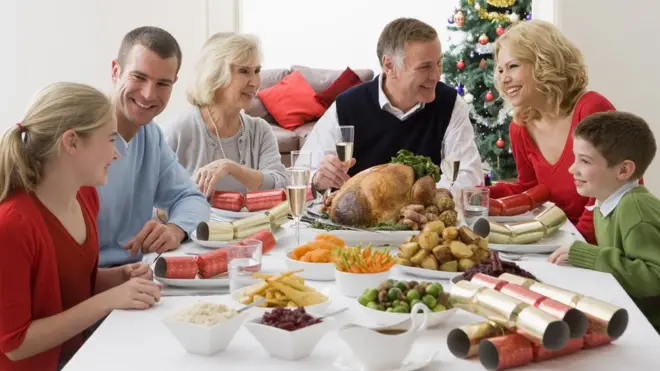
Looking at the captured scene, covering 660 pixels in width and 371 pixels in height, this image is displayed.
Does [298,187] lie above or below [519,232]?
above

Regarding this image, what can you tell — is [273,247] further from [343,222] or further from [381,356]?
[381,356]

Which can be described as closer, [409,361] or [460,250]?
[409,361]

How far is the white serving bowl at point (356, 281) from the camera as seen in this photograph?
5.70ft

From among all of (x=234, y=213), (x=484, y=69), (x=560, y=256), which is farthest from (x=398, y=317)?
(x=484, y=69)

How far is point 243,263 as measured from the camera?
5.87 ft

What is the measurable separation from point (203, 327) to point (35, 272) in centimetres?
57

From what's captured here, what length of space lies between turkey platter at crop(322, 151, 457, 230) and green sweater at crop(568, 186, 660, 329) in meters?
0.43

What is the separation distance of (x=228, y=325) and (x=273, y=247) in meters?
0.80

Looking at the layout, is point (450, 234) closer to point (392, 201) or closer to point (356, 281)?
point (356, 281)

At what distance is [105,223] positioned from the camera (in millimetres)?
2492

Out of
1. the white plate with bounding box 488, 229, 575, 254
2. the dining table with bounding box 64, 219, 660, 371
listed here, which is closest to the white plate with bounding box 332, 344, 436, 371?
the dining table with bounding box 64, 219, 660, 371

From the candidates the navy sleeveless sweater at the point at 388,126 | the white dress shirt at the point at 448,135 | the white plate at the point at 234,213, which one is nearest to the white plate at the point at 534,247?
the white plate at the point at 234,213

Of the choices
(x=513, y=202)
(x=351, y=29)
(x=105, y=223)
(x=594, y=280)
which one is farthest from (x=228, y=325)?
(x=351, y=29)

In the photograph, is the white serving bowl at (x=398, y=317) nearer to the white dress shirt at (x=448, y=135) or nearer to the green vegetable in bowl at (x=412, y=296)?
the green vegetable in bowl at (x=412, y=296)
